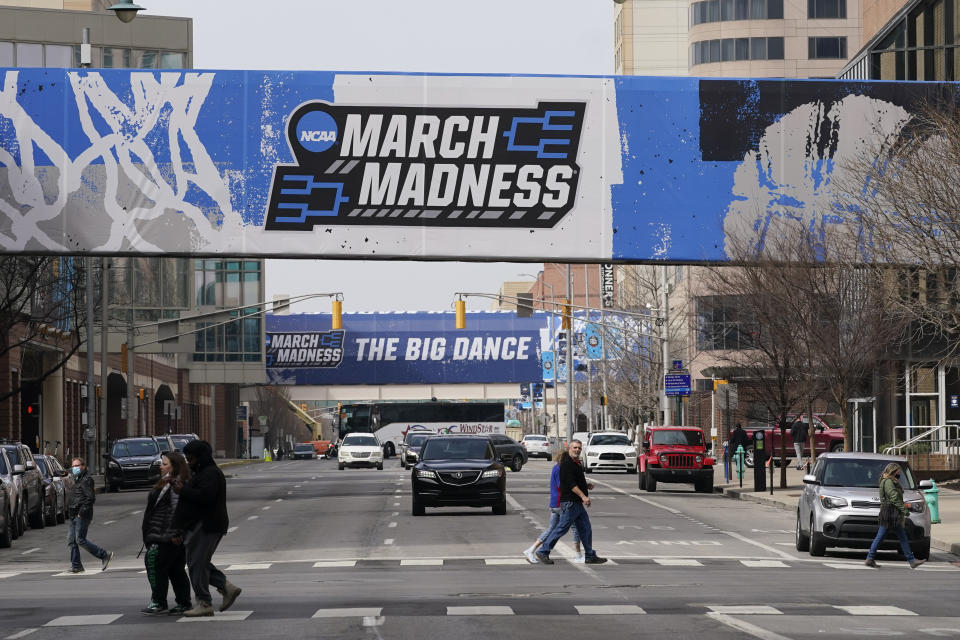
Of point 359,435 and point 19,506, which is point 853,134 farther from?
point 359,435

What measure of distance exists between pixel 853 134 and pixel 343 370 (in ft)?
269

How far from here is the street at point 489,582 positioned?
14.4 metres

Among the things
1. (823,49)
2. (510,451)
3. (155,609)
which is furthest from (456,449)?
(823,49)

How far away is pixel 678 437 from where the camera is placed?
45.4 meters

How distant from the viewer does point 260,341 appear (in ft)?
365

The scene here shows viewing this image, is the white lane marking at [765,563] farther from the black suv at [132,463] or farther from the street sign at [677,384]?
the black suv at [132,463]

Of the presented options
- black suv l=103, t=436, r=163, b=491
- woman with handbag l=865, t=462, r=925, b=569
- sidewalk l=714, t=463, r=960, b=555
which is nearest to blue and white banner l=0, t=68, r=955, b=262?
sidewalk l=714, t=463, r=960, b=555

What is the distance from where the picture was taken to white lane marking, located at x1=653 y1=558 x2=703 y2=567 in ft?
74.0

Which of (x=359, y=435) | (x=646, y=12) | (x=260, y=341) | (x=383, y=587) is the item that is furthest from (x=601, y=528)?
(x=646, y=12)

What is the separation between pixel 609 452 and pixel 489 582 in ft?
134

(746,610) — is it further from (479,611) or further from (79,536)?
(79,536)

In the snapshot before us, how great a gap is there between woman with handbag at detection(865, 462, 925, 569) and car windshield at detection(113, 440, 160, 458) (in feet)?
110

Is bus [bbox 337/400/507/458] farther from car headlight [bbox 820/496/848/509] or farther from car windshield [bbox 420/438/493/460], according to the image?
car headlight [bbox 820/496/848/509]

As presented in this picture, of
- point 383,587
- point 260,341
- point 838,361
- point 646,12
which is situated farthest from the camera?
point 646,12
